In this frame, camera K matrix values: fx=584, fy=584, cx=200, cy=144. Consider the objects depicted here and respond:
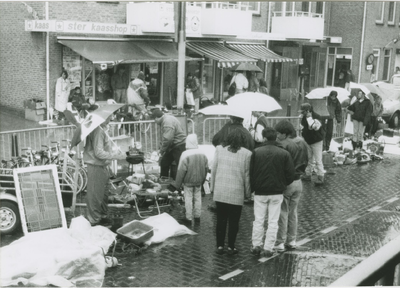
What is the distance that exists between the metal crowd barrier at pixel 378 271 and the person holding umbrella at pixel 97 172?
6939 millimetres

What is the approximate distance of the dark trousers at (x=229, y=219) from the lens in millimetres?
7740

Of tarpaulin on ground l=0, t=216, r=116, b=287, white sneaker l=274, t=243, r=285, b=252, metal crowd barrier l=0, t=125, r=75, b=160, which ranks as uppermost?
metal crowd barrier l=0, t=125, r=75, b=160

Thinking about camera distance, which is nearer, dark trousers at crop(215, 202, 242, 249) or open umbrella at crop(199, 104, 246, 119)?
dark trousers at crop(215, 202, 242, 249)

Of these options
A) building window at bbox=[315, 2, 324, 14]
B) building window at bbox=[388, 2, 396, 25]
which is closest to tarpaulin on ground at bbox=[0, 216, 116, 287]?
building window at bbox=[315, 2, 324, 14]

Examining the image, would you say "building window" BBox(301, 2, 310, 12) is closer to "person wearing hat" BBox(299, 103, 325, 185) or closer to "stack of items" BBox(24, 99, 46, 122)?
"stack of items" BBox(24, 99, 46, 122)

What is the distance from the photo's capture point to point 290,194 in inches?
316

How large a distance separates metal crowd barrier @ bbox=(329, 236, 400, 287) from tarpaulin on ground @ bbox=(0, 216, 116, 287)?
4.80 metres

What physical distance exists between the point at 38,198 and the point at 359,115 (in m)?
10.2

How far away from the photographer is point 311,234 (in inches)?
356

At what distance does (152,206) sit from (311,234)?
8.80 ft

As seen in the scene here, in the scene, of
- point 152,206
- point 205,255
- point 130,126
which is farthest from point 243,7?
point 205,255

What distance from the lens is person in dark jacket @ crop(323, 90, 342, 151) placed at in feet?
47.0

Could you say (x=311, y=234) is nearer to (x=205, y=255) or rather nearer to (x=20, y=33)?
(x=205, y=255)

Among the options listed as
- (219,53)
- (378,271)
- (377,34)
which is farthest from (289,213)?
(377,34)
